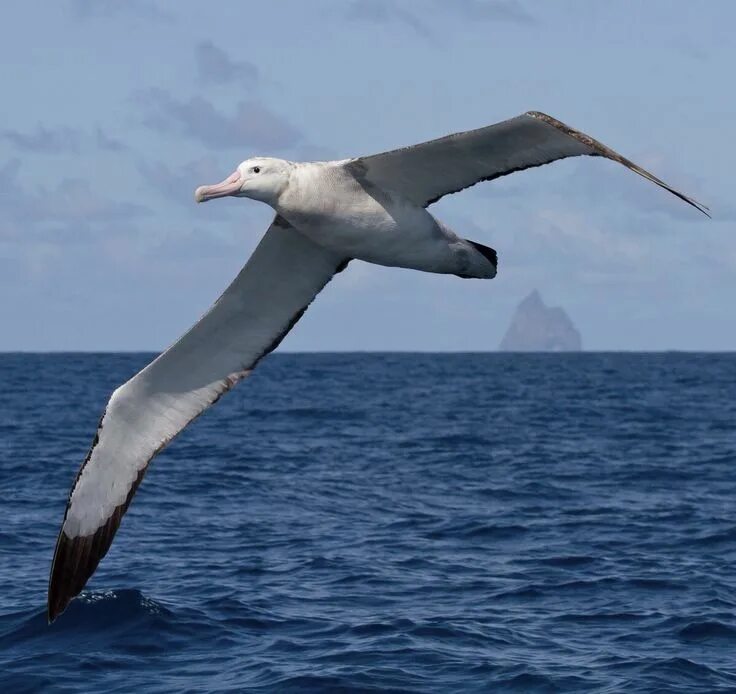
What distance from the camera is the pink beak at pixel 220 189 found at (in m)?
8.71

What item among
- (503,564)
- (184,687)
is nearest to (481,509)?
(503,564)

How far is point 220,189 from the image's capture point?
8.80 m

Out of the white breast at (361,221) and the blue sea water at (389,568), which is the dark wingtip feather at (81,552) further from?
the white breast at (361,221)

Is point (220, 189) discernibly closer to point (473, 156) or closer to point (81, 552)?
point (473, 156)

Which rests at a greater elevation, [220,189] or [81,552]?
[220,189]

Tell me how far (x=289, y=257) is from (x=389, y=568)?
661 cm

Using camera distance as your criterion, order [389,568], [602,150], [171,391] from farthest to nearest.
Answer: [389,568] < [171,391] < [602,150]

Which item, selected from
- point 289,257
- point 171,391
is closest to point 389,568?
point 171,391

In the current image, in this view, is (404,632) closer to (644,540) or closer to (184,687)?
(184,687)

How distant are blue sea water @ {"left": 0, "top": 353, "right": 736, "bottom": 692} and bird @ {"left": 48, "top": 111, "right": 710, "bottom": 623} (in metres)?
1.97

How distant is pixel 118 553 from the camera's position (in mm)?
16938

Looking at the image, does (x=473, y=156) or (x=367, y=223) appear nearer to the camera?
(x=473, y=156)

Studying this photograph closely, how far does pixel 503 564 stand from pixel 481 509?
4472mm

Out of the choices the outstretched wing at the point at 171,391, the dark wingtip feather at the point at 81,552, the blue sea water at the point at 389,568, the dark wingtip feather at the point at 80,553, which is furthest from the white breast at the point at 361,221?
the blue sea water at the point at 389,568
